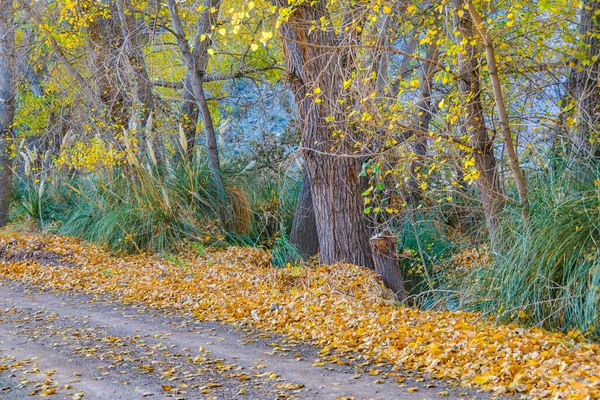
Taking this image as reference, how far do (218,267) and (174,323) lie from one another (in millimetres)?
2533

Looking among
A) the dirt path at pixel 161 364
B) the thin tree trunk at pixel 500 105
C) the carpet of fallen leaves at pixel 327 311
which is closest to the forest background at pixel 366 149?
the thin tree trunk at pixel 500 105

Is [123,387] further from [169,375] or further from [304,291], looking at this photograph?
[304,291]

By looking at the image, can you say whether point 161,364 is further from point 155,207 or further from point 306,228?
point 155,207

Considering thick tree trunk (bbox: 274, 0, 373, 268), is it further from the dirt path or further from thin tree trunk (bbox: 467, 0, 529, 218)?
thin tree trunk (bbox: 467, 0, 529, 218)

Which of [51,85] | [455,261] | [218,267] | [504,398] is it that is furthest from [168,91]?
[504,398]

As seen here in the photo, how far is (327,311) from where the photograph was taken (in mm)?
6719

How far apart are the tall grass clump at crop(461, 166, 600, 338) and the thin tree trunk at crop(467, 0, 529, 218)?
147mm

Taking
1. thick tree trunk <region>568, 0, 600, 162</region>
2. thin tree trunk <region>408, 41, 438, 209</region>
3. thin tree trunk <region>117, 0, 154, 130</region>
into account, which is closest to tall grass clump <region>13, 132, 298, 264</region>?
thin tree trunk <region>117, 0, 154, 130</region>

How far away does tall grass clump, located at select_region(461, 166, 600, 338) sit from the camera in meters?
5.36

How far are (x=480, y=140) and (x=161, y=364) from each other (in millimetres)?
3503

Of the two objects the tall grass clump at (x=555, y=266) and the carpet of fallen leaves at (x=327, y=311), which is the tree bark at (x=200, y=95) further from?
the tall grass clump at (x=555, y=266)

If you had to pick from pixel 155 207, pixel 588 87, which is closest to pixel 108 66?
pixel 155 207

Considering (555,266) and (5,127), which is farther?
(5,127)

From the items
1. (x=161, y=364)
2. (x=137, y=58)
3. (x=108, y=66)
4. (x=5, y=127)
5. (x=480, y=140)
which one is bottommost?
(x=161, y=364)
